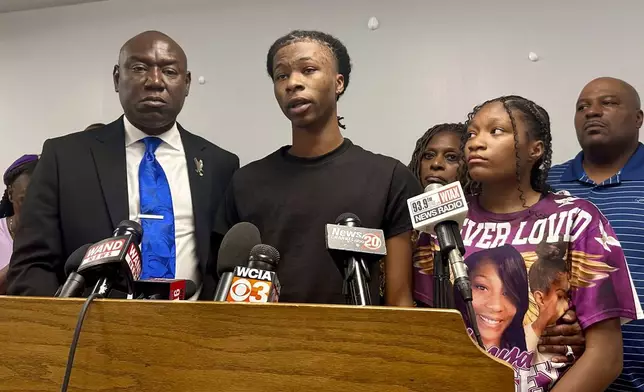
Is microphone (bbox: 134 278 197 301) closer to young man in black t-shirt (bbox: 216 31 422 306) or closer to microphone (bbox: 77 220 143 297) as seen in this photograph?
microphone (bbox: 77 220 143 297)

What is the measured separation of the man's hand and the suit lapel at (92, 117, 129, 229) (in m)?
1.16

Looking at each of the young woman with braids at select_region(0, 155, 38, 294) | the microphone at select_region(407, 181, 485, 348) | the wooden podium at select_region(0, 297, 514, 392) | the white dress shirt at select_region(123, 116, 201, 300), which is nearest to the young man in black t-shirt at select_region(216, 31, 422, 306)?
the white dress shirt at select_region(123, 116, 201, 300)

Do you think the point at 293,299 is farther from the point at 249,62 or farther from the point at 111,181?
the point at 249,62

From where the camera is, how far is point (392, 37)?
3088 mm

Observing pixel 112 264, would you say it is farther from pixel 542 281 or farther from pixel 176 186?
pixel 542 281

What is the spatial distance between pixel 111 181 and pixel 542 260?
1194 mm

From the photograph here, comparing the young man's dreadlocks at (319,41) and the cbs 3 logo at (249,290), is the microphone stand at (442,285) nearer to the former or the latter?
the cbs 3 logo at (249,290)

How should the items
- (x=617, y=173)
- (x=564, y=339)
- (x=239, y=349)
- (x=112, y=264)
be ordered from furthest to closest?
A: (x=617, y=173) < (x=564, y=339) < (x=112, y=264) < (x=239, y=349)

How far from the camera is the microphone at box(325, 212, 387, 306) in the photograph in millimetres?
1058

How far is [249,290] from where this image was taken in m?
0.98

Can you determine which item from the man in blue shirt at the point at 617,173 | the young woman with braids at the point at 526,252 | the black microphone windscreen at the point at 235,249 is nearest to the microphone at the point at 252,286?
the black microphone windscreen at the point at 235,249

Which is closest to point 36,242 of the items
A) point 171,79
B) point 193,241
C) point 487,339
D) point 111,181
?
point 111,181

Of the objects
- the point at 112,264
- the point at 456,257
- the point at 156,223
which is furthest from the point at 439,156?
the point at 112,264

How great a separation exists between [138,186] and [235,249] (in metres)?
0.72
